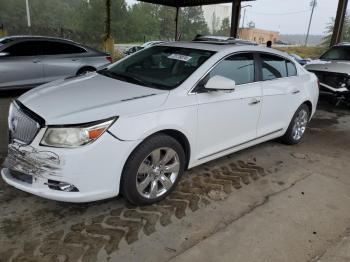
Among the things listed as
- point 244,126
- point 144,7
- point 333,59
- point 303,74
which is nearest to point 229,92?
point 244,126

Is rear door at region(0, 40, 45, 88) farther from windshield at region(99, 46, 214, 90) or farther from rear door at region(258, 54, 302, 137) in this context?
rear door at region(258, 54, 302, 137)

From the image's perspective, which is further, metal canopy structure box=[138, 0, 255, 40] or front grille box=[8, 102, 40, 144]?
metal canopy structure box=[138, 0, 255, 40]

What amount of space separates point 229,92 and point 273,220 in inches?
57.0

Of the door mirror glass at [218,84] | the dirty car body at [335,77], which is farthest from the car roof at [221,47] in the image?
the dirty car body at [335,77]

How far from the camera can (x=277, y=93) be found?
462cm

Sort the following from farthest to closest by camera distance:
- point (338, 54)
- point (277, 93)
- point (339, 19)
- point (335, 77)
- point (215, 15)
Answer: point (215, 15) → point (339, 19) → point (338, 54) → point (335, 77) → point (277, 93)

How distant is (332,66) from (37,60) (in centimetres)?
689

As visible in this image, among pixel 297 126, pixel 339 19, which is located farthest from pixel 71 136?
pixel 339 19

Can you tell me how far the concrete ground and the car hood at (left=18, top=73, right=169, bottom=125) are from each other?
940 millimetres

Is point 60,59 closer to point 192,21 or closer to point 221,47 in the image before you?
point 221,47

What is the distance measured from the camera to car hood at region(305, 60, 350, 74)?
26.3ft

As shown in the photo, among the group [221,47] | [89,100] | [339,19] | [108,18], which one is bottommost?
[89,100]

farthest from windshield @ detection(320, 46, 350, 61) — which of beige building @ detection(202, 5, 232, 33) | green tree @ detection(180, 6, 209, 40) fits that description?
green tree @ detection(180, 6, 209, 40)

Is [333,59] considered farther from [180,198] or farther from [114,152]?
[114,152]
